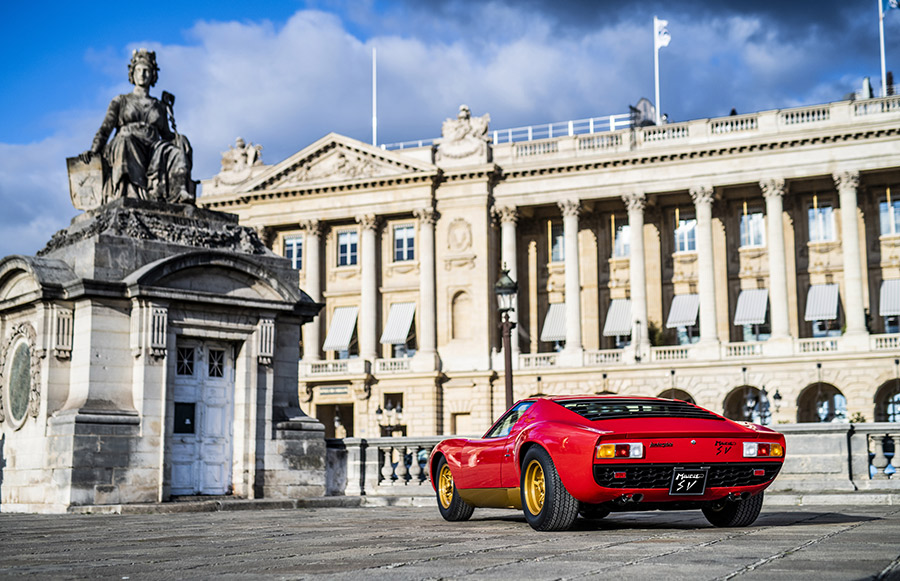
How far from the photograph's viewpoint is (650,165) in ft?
199

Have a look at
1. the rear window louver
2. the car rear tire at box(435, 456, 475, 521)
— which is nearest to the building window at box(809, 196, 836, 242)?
the car rear tire at box(435, 456, 475, 521)

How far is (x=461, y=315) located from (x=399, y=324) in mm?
3634

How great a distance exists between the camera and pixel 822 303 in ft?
194

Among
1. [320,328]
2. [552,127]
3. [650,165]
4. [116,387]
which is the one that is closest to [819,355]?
[650,165]

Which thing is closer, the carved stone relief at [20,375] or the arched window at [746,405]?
the carved stone relief at [20,375]

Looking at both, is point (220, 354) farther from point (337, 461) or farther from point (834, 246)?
point (834, 246)

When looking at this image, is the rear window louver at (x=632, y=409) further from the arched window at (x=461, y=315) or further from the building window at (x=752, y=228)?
the building window at (x=752, y=228)

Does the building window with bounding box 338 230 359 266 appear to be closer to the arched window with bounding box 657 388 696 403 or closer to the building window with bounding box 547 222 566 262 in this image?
the building window with bounding box 547 222 566 262

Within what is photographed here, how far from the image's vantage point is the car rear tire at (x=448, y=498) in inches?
474

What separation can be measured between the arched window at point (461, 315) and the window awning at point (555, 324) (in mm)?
4201

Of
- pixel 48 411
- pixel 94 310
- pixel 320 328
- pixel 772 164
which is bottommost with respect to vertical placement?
pixel 48 411

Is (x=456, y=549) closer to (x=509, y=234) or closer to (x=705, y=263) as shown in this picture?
(x=705, y=263)

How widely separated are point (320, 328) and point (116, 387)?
5099cm

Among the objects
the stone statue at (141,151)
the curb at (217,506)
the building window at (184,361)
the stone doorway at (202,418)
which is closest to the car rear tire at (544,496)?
the curb at (217,506)
